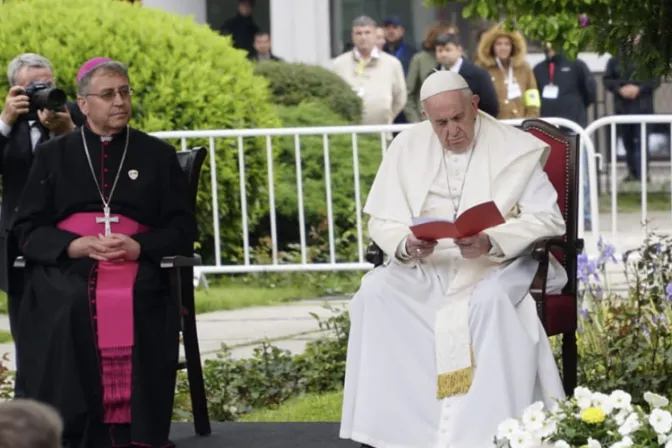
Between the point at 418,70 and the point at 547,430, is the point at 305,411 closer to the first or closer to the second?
the point at 547,430

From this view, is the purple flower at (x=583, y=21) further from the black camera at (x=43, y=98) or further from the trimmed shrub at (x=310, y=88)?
the trimmed shrub at (x=310, y=88)

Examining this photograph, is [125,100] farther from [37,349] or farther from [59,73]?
[59,73]

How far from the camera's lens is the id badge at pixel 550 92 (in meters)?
16.7

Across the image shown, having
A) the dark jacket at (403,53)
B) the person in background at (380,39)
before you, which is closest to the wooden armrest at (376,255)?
the person in background at (380,39)

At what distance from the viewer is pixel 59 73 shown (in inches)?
464

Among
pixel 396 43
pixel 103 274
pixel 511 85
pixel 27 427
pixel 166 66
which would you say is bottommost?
pixel 103 274

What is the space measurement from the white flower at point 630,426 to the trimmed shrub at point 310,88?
969 centimetres

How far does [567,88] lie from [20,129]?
9696 mm

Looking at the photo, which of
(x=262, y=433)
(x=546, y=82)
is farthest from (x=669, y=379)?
(x=546, y=82)

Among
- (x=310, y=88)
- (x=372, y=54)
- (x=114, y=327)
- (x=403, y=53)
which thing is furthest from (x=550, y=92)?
(x=114, y=327)

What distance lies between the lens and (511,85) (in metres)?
15.0

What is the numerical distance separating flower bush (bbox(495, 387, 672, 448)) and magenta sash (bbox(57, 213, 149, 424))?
2068 millimetres

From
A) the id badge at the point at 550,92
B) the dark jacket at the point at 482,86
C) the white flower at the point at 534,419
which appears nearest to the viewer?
the white flower at the point at 534,419

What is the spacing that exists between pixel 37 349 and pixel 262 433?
42.5 inches
